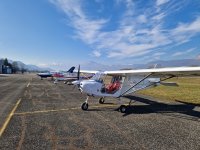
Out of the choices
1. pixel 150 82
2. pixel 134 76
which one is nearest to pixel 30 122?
pixel 134 76

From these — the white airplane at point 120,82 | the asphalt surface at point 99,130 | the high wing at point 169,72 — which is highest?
the high wing at point 169,72

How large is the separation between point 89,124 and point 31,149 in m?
3.52

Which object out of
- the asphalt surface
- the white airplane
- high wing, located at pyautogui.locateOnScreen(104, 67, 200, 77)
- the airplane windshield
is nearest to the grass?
the white airplane

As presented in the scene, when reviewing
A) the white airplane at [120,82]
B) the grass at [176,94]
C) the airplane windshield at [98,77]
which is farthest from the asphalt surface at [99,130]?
the grass at [176,94]

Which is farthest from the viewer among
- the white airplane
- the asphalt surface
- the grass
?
the grass

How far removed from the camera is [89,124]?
9.93m

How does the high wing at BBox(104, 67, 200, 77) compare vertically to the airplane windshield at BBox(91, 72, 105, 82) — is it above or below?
above

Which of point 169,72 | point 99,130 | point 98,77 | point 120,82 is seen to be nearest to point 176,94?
point 120,82

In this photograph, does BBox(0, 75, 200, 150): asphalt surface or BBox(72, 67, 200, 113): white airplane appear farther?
BBox(72, 67, 200, 113): white airplane

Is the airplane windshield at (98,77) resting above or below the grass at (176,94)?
above

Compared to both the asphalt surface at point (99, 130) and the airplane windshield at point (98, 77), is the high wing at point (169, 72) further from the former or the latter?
the asphalt surface at point (99, 130)

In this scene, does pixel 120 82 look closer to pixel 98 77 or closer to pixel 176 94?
pixel 98 77

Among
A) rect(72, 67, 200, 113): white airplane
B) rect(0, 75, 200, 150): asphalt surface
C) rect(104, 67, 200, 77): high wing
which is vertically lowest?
rect(0, 75, 200, 150): asphalt surface

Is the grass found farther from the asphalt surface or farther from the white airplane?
Answer: the asphalt surface
